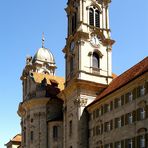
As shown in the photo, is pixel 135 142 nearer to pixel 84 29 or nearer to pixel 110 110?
pixel 110 110

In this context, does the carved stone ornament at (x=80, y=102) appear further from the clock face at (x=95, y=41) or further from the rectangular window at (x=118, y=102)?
the rectangular window at (x=118, y=102)

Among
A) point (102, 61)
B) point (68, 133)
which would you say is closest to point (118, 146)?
point (68, 133)

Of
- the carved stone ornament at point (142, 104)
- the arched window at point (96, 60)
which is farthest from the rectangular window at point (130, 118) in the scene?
the arched window at point (96, 60)

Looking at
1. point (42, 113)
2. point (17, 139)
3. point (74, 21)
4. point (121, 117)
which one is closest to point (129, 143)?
point (121, 117)

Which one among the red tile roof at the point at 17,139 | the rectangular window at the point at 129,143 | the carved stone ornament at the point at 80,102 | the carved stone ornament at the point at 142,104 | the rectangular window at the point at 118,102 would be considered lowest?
the rectangular window at the point at 129,143

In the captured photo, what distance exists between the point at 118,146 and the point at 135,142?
16.5ft

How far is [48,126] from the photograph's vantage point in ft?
246

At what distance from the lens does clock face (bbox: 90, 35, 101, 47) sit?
230 feet

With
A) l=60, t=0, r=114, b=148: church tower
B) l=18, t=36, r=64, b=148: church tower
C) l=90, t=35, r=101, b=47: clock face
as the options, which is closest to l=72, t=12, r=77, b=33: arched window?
l=60, t=0, r=114, b=148: church tower

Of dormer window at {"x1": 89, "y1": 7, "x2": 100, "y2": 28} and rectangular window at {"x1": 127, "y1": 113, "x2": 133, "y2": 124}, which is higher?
dormer window at {"x1": 89, "y1": 7, "x2": 100, "y2": 28}

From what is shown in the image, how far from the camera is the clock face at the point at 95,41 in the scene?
7012 cm

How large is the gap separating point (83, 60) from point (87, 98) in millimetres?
6665

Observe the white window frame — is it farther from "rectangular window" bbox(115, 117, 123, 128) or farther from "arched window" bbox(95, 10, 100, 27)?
"arched window" bbox(95, 10, 100, 27)

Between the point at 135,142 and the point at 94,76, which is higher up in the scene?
the point at 94,76
